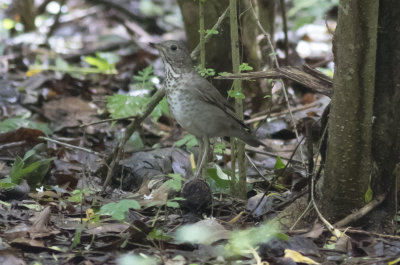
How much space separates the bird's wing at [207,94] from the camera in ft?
13.7

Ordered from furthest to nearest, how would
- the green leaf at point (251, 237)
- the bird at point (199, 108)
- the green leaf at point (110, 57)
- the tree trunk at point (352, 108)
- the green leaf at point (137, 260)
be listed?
the green leaf at point (110, 57)
the bird at point (199, 108)
the tree trunk at point (352, 108)
the green leaf at point (137, 260)
the green leaf at point (251, 237)

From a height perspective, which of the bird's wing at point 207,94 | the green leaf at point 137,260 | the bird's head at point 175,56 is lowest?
the green leaf at point 137,260

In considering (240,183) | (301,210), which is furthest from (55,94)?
(301,210)

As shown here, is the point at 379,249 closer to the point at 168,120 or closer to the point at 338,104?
the point at 338,104

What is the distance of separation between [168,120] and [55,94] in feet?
5.16

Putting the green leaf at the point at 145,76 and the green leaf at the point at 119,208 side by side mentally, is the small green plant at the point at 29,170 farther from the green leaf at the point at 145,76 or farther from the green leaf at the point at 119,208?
the green leaf at the point at 119,208

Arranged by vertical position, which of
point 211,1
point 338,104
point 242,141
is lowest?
point 242,141

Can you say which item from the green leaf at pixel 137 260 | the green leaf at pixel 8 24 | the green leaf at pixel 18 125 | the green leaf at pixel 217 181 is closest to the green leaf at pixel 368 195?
the green leaf at pixel 217 181

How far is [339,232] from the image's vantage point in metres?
3.65

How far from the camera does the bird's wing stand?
13.7 feet

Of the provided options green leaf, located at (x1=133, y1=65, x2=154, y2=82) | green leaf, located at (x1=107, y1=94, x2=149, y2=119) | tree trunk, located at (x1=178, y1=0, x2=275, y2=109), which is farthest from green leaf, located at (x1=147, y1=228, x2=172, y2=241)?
tree trunk, located at (x1=178, y1=0, x2=275, y2=109)

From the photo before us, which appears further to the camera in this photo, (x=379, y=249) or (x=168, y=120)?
(x=168, y=120)

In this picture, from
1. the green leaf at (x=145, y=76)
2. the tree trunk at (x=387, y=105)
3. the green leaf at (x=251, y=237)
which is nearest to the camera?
the green leaf at (x=251, y=237)

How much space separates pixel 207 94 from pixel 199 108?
0.12 metres
